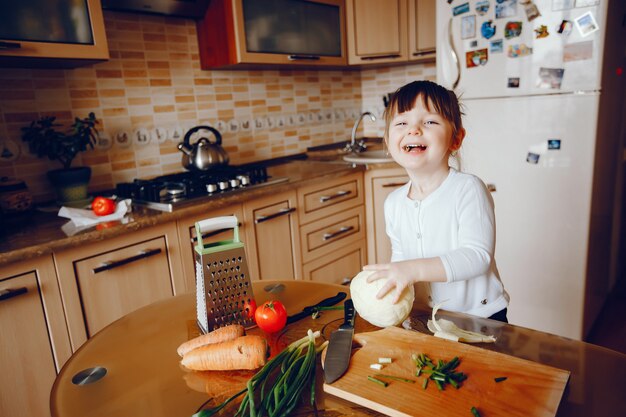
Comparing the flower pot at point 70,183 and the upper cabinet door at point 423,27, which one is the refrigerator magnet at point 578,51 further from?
the flower pot at point 70,183

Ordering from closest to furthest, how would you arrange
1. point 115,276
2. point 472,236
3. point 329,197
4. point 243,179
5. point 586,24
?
point 472,236 < point 115,276 < point 586,24 < point 243,179 < point 329,197

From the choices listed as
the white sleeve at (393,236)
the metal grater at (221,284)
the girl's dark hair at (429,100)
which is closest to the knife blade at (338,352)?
the metal grater at (221,284)

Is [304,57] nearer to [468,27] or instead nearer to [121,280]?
[468,27]

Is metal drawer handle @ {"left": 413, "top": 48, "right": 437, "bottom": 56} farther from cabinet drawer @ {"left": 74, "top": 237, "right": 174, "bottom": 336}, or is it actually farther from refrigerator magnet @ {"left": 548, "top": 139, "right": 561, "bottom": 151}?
cabinet drawer @ {"left": 74, "top": 237, "right": 174, "bottom": 336}

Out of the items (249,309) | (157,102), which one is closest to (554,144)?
(249,309)

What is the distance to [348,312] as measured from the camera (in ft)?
3.01

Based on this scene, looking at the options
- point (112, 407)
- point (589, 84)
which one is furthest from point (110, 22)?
point (589, 84)

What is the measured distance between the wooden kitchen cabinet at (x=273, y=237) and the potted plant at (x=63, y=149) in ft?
2.45

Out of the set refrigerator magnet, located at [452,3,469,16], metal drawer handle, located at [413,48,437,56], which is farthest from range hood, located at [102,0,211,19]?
metal drawer handle, located at [413,48,437,56]

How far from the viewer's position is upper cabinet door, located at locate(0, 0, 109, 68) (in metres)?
1.67

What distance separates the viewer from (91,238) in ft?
5.32

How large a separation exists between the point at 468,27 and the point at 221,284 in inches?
77.4

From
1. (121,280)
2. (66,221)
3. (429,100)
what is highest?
(429,100)

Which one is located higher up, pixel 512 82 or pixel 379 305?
pixel 512 82
